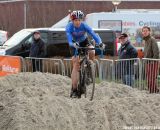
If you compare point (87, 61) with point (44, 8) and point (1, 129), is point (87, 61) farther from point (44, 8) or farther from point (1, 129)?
point (44, 8)

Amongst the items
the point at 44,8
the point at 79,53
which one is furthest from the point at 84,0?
the point at 79,53

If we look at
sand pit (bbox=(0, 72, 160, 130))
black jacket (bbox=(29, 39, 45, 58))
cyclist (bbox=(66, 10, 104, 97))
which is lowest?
sand pit (bbox=(0, 72, 160, 130))

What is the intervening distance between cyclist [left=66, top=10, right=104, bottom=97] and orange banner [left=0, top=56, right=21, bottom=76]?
6.72 metres

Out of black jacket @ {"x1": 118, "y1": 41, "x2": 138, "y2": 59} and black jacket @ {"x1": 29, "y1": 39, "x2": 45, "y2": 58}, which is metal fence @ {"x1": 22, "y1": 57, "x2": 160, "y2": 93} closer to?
black jacket @ {"x1": 118, "y1": 41, "x2": 138, "y2": 59}

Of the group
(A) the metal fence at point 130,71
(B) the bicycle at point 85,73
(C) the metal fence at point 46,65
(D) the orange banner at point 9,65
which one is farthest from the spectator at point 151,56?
(D) the orange banner at point 9,65

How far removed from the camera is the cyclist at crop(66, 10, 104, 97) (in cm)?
1077

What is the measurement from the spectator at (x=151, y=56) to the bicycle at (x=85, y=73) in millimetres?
2915

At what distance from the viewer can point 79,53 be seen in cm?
1102

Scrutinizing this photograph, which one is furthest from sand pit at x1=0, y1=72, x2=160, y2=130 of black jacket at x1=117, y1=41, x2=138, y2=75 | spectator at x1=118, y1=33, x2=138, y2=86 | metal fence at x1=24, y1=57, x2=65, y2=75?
metal fence at x1=24, y1=57, x2=65, y2=75

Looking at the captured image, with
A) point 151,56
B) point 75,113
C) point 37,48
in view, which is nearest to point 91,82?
point 75,113

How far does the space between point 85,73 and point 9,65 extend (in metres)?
7.50

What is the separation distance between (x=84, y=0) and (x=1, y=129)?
163 ft

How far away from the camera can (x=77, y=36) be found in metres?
11.0

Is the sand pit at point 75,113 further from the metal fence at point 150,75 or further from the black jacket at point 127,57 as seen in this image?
the black jacket at point 127,57
